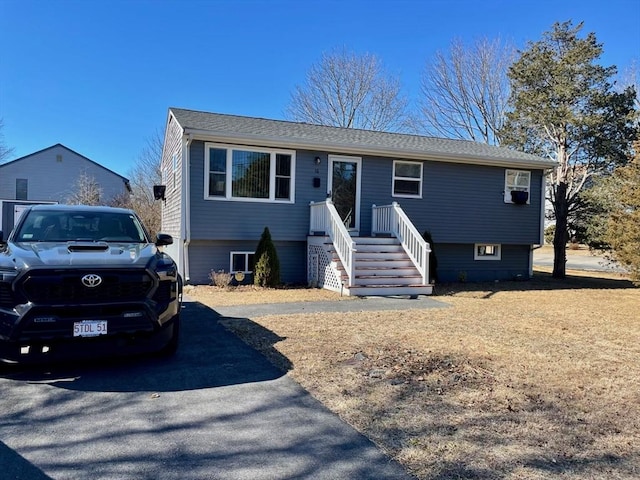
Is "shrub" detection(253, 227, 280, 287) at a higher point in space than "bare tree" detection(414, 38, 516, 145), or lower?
lower

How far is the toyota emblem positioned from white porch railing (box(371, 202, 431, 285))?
7.71m

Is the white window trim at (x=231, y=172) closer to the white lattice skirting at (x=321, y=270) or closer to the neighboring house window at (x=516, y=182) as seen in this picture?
the white lattice skirting at (x=321, y=270)

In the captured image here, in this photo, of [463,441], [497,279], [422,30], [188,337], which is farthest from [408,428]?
[422,30]

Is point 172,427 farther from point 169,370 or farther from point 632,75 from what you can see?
point 632,75

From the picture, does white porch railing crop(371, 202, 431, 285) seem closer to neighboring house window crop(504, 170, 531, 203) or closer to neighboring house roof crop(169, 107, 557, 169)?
neighboring house roof crop(169, 107, 557, 169)

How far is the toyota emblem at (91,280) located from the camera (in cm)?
399

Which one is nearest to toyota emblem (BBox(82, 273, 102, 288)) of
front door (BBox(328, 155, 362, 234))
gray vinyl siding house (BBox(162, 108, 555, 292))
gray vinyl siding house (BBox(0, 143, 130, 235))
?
gray vinyl siding house (BBox(162, 108, 555, 292))

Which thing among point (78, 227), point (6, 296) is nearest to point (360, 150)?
point (78, 227)

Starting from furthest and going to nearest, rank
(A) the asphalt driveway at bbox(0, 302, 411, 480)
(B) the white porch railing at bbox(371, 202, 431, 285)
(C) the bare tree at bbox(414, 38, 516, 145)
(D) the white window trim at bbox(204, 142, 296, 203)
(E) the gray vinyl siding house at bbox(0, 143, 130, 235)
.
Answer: (E) the gray vinyl siding house at bbox(0, 143, 130, 235) → (C) the bare tree at bbox(414, 38, 516, 145) → (D) the white window trim at bbox(204, 142, 296, 203) → (B) the white porch railing at bbox(371, 202, 431, 285) → (A) the asphalt driveway at bbox(0, 302, 411, 480)

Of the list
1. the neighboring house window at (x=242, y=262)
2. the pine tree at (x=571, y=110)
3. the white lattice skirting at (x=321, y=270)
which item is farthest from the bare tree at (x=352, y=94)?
the neighboring house window at (x=242, y=262)

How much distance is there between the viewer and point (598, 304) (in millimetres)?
9445

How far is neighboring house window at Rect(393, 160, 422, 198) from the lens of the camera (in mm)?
12977

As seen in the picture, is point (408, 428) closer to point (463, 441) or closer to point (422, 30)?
point (463, 441)

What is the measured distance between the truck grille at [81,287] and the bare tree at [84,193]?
79.3ft
